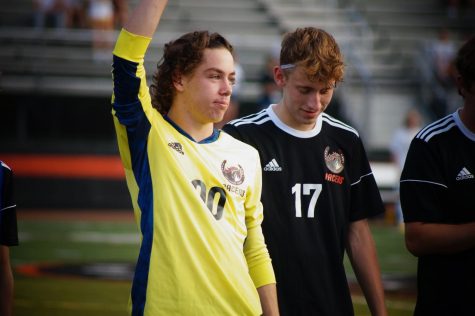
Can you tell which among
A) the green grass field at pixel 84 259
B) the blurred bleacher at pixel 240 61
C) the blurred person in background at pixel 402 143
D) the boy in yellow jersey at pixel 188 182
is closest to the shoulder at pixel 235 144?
the boy in yellow jersey at pixel 188 182

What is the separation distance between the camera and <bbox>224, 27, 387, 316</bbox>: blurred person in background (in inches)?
167

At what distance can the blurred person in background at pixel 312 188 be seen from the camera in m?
4.24

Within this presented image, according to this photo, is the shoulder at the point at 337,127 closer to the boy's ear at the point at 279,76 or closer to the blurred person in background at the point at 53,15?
the boy's ear at the point at 279,76

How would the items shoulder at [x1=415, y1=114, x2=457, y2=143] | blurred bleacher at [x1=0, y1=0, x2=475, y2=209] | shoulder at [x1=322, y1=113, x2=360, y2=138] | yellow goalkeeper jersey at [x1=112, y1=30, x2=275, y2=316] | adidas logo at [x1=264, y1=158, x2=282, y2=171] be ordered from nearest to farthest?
yellow goalkeeper jersey at [x1=112, y1=30, x2=275, y2=316]
shoulder at [x1=415, y1=114, x2=457, y2=143]
adidas logo at [x1=264, y1=158, x2=282, y2=171]
shoulder at [x1=322, y1=113, x2=360, y2=138]
blurred bleacher at [x1=0, y1=0, x2=475, y2=209]

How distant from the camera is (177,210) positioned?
3668 millimetres

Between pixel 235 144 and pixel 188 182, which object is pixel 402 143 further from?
pixel 188 182

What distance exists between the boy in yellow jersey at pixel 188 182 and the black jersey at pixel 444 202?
0.72 metres

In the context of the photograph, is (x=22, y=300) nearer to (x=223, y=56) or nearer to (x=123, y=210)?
(x=223, y=56)

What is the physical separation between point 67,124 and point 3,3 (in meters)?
5.40

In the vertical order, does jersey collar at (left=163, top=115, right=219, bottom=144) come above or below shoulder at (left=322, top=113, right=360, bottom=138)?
above

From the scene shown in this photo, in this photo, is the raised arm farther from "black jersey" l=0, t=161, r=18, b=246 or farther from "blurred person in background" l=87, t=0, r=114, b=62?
"blurred person in background" l=87, t=0, r=114, b=62

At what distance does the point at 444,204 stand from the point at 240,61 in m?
18.3

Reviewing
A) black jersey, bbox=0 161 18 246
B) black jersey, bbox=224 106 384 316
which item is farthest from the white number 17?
black jersey, bbox=0 161 18 246

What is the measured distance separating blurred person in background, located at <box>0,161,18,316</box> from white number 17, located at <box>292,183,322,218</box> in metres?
1.32
